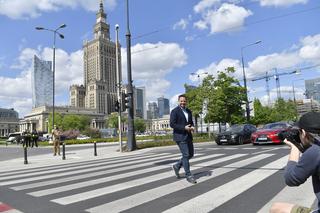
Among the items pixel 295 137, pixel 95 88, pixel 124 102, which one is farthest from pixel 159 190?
pixel 95 88

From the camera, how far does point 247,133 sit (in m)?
22.7

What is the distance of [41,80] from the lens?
94625 mm

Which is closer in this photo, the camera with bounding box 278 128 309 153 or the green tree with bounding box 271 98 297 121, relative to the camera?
the camera with bounding box 278 128 309 153

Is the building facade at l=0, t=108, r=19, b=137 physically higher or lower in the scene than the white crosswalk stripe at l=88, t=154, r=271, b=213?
higher

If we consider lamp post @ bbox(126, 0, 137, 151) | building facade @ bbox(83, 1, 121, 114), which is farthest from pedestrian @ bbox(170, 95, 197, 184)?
building facade @ bbox(83, 1, 121, 114)

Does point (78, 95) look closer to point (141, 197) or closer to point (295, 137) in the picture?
point (141, 197)

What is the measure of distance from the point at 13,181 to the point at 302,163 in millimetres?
8090

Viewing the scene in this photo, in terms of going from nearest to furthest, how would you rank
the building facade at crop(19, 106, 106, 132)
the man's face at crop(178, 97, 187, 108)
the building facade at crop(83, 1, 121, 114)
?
the man's face at crop(178, 97, 187, 108) < the building facade at crop(83, 1, 121, 114) < the building facade at crop(19, 106, 106, 132)

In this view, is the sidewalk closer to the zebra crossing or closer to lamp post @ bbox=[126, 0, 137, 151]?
lamp post @ bbox=[126, 0, 137, 151]

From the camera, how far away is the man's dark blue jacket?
7.42m

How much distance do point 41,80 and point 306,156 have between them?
3862 inches

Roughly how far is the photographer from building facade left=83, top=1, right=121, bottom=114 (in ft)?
325

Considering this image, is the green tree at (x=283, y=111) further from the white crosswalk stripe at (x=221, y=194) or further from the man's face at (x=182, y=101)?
the man's face at (x=182, y=101)

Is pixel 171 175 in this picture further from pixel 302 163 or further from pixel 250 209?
pixel 302 163
